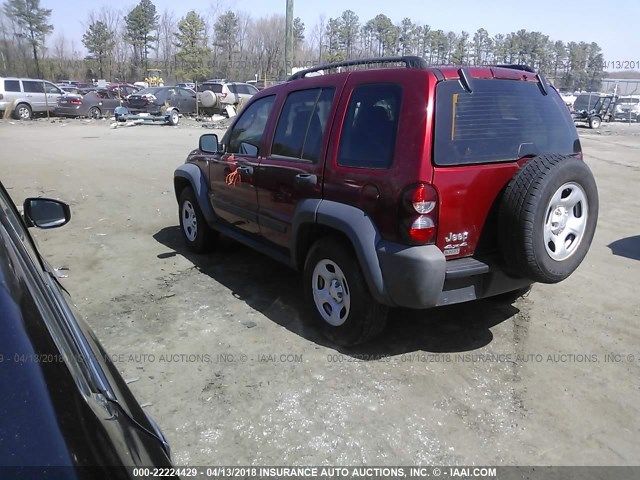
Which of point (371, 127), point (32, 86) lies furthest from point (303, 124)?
point (32, 86)

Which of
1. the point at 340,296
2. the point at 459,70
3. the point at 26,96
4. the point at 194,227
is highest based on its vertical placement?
the point at 459,70

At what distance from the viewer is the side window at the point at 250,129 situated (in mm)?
4773

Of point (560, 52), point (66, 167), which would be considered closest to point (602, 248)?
point (66, 167)

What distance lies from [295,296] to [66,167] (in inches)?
353

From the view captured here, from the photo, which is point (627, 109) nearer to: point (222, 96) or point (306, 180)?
point (222, 96)

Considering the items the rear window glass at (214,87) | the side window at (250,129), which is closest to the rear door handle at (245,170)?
the side window at (250,129)

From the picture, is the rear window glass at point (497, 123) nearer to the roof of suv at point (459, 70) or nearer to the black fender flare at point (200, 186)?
the roof of suv at point (459, 70)

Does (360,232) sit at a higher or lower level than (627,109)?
lower

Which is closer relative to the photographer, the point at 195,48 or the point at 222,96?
the point at 222,96

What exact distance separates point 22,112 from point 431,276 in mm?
26686

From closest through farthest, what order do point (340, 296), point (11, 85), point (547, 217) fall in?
point (547, 217)
point (340, 296)
point (11, 85)

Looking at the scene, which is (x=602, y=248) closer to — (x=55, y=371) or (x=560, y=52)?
(x=55, y=371)

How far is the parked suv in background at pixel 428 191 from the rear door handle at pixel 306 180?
0.01m

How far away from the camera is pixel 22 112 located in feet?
80.0
